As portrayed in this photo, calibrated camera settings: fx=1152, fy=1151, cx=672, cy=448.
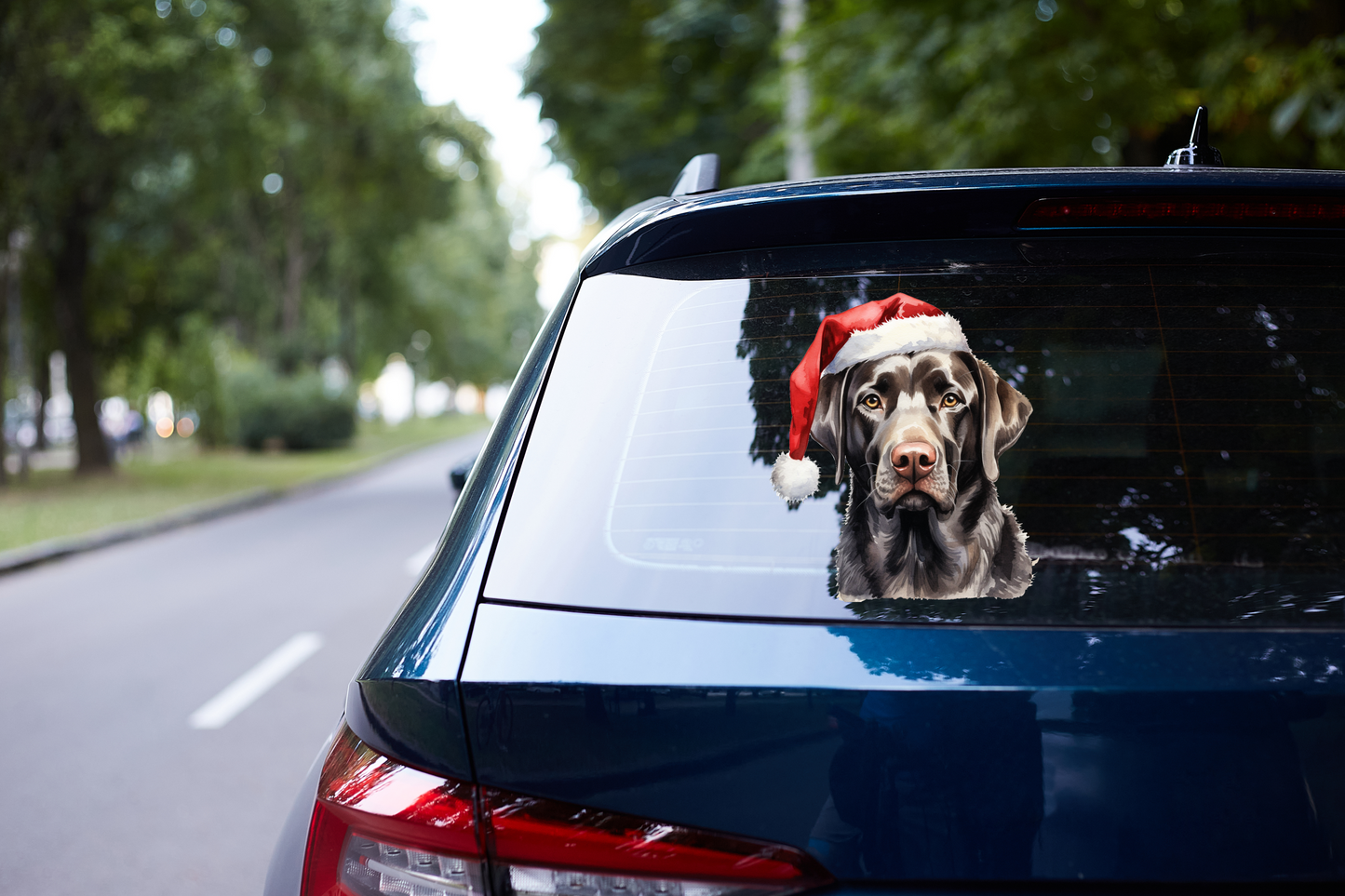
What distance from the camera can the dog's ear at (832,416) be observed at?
139 centimetres

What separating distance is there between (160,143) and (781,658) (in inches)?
793

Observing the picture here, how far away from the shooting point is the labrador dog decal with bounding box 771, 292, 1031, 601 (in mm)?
1330

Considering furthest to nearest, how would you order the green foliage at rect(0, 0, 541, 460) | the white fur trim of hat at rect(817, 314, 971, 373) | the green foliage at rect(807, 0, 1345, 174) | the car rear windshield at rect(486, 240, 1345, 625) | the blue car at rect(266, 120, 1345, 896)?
the green foliage at rect(0, 0, 541, 460)
the green foliage at rect(807, 0, 1345, 174)
the white fur trim of hat at rect(817, 314, 971, 373)
the car rear windshield at rect(486, 240, 1345, 625)
the blue car at rect(266, 120, 1345, 896)

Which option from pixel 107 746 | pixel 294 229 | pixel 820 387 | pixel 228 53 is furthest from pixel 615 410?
pixel 294 229

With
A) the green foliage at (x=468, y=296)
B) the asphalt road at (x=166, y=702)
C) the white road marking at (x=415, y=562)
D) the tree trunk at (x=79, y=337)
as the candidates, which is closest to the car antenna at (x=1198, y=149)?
the asphalt road at (x=166, y=702)

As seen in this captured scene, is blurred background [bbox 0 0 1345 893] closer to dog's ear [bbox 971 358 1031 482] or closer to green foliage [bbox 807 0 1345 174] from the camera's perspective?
green foliage [bbox 807 0 1345 174]

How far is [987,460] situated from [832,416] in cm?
19

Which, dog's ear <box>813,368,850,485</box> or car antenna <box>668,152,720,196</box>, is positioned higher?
car antenna <box>668,152,720,196</box>

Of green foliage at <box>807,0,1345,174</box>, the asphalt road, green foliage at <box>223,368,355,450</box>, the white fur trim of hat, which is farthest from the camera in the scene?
green foliage at <box>223,368,355,450</box>

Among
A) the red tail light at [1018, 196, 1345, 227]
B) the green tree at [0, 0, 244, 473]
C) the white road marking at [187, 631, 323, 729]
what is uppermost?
the green tree at [0, 0, 244, 473]

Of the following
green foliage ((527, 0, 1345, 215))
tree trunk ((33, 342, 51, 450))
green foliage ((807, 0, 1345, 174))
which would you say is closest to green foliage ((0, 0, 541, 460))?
tree trunk ((33, 342, 51, 450))

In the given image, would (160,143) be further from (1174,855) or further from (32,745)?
(1174,855)

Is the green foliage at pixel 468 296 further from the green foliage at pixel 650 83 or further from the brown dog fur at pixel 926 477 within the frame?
the brown dog fur at pixel 926 477

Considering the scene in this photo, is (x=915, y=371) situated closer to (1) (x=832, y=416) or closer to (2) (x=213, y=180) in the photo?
(1) (x=832, y=416)
